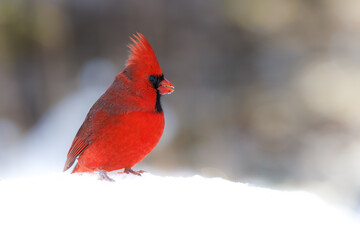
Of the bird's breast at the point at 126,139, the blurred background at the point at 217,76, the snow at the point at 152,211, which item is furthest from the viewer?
the blurred background at the point at 217,76

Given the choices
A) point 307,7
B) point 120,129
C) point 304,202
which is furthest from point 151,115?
point 307,7

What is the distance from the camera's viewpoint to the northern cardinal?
91 cm

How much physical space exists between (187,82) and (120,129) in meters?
2.21

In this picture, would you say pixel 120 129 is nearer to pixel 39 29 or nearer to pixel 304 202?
pixel 304 202

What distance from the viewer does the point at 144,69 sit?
37.9 inches

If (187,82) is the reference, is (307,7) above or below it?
above

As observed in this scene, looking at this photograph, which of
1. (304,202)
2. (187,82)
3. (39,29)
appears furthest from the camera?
(187,82)

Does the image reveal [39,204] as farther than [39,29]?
No

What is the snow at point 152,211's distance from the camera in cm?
77

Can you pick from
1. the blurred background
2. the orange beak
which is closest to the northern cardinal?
the orange beak

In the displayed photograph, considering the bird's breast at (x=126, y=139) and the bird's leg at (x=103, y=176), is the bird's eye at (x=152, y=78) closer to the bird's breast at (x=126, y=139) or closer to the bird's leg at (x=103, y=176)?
the bird's breast at (x=126, y=139)

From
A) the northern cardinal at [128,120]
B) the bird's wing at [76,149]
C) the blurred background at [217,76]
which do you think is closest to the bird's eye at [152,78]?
the northern cardinal at [128,120]

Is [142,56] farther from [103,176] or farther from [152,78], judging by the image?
[103,176]

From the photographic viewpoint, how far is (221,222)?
0.83 metres
